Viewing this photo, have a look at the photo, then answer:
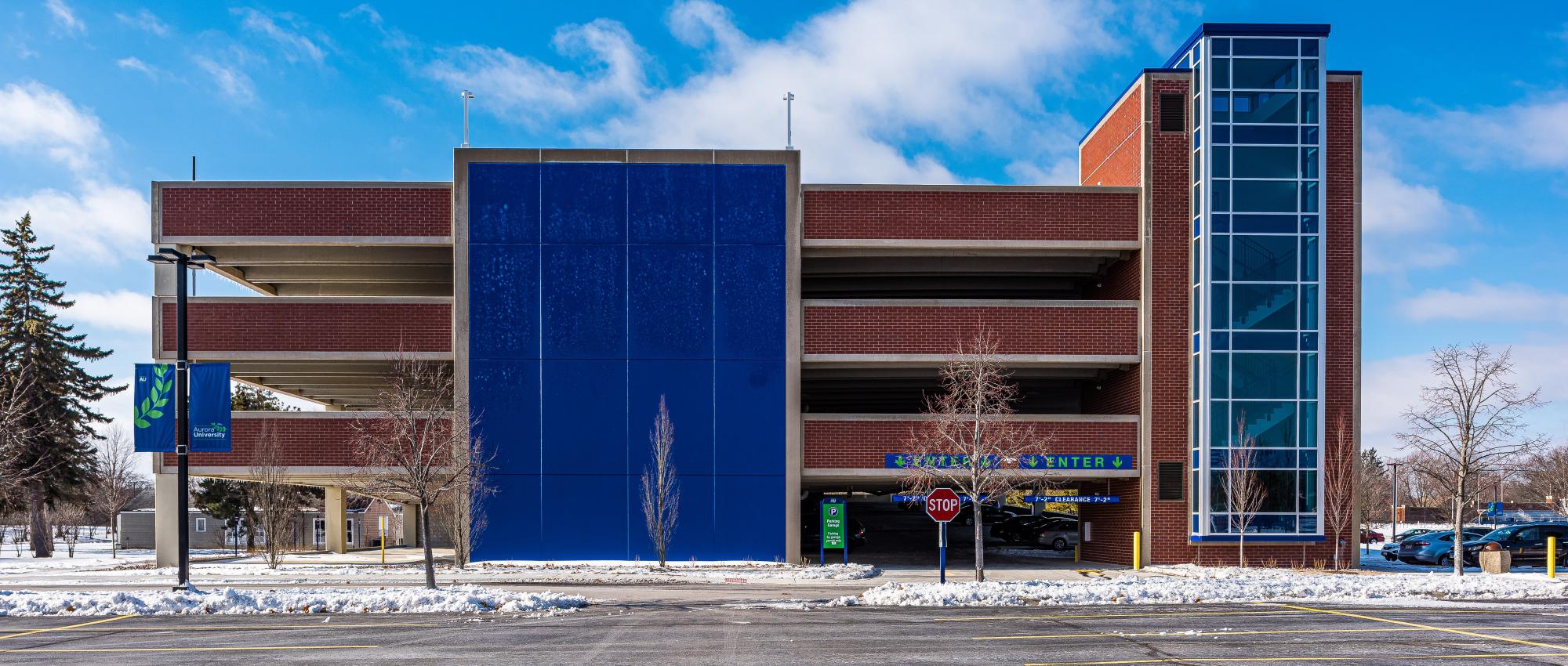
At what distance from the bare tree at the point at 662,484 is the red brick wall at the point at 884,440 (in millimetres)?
4012

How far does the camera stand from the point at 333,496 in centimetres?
4375

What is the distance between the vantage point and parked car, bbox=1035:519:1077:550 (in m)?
40.6

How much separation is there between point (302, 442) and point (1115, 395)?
24.8 metres

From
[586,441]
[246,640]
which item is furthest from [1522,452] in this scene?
[246,640]

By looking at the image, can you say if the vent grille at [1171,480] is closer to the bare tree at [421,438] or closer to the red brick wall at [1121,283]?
the red brick wall at [1121,283]

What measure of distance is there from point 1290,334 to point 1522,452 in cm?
633

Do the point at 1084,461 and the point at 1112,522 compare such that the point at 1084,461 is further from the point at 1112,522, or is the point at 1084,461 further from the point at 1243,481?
the point at 1243,481

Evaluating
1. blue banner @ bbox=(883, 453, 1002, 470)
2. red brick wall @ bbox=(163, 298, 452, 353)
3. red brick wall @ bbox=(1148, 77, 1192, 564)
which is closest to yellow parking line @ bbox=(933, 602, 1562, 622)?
blue banner @ bbox=(883, 453, 1002, 470)

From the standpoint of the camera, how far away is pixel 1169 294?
106 ft

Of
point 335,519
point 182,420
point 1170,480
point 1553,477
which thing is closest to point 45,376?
point 335,519

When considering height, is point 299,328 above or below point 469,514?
above

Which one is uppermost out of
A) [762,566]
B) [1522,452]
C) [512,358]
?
[512,358]

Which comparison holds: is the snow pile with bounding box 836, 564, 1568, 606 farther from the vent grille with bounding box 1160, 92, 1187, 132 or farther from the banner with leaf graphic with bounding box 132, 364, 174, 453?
the banner with leaf graphic with bounding box 132, 364, 174, 453

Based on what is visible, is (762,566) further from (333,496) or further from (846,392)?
(333,496)
